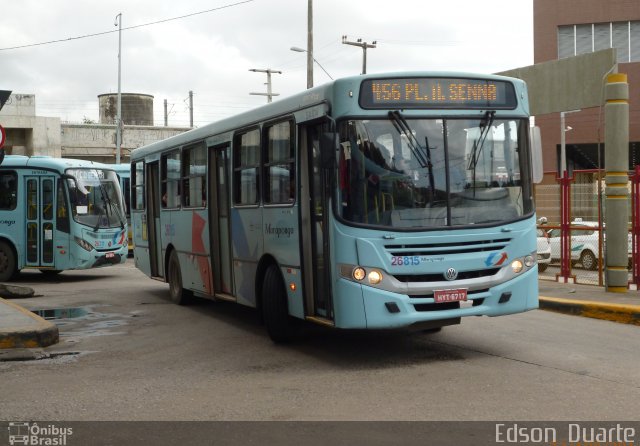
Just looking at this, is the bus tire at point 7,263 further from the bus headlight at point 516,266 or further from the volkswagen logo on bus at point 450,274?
the bus headlight at point 516,266

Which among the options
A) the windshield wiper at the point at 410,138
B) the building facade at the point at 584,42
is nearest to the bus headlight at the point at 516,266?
the windshield wiper at the point at 410,138

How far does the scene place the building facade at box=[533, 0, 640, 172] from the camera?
45844mm

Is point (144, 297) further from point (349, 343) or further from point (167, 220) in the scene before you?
point (349, 343)

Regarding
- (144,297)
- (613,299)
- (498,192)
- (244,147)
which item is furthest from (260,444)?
(144,297)

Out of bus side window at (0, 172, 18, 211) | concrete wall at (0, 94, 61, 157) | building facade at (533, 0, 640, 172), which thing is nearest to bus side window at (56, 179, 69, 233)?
bus side window at (0, 172, 18, 211)

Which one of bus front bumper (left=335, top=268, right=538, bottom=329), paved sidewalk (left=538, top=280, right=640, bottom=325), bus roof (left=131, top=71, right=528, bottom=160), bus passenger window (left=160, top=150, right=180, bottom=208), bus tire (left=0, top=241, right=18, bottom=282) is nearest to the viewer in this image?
bus front bumper (left=335, top=268, right=538, bottom=329)

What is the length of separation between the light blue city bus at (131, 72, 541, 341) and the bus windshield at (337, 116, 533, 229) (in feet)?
0.03

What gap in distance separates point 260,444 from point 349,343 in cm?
453

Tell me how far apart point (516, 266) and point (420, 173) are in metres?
1.48

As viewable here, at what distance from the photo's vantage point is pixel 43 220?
21000 mm

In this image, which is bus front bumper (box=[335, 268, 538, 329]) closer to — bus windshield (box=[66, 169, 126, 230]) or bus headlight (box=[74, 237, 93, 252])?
bus headlight (box=[74, 237, 93, 252])

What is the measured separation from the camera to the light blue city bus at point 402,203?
8.77m

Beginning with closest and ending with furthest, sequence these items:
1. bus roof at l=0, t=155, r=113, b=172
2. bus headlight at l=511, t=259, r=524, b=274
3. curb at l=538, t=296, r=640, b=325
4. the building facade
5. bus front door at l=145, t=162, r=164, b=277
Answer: bus headlight at l=511, t=259, r=524, b=274 → curb at l=538, t=296, r=640, b=325 → bus front door at l=145, t=162, r=164, b=277 → bus roof at l=0, t=155, r=113, b=172 → the building facade

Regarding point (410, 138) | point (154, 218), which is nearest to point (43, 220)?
point (154, 218)
